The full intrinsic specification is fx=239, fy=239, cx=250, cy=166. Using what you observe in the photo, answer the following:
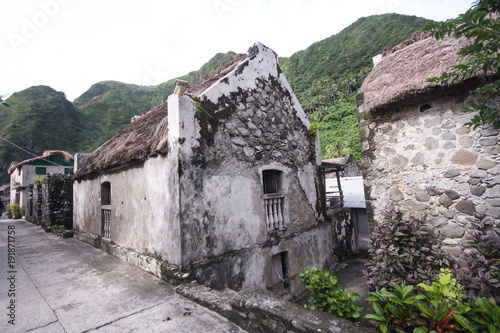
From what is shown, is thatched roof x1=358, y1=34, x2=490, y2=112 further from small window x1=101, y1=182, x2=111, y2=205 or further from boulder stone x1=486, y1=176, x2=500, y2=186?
small window x1=101, y1=182, x2=111, y2=205

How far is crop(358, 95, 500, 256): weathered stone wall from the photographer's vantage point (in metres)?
3.28

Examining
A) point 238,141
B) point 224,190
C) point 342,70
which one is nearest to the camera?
point 224,190

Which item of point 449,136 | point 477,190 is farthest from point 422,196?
point 449,136

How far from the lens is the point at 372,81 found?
14.8ft

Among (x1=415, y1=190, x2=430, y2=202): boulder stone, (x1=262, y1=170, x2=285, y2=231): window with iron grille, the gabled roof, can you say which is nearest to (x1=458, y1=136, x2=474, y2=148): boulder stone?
(x1=415, y1=190, x2=430, y2=202): boulder stone

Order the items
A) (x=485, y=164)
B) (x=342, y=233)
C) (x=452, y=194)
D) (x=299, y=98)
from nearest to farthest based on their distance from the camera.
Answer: (x=485, y=164) → (x=452, y=194) → (x=342, y=233) → (x=299, y=98)

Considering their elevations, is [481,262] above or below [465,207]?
below

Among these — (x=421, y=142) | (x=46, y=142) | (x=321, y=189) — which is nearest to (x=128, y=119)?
(x=46, y=142)

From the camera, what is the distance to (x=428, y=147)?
374 cm

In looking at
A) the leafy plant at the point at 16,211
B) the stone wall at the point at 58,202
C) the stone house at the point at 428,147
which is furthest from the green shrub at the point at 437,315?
the leafy plant at the point at 16,211

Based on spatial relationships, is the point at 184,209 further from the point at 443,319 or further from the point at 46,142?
the point at 46,142

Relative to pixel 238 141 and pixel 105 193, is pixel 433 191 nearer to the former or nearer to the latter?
pixel 238 141

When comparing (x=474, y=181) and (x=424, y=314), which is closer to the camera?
(x=424, y=314)

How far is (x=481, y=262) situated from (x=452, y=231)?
1.77 ft
